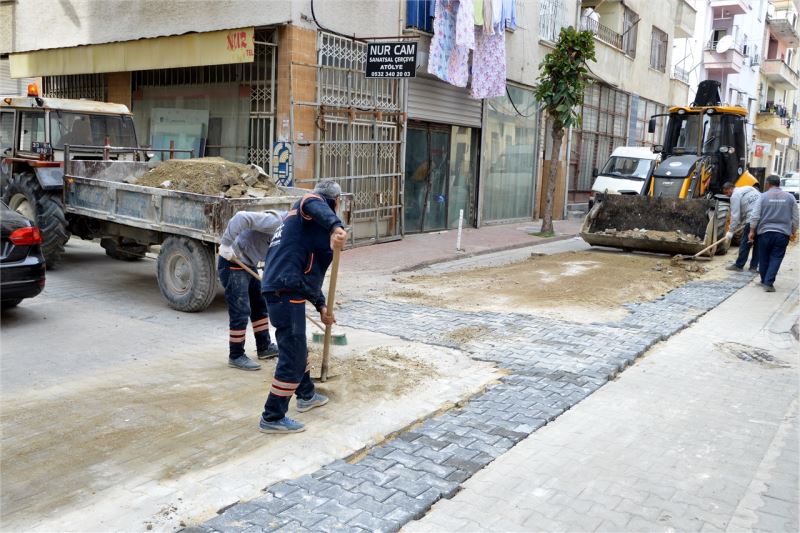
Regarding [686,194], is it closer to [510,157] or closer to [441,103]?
[441,103]

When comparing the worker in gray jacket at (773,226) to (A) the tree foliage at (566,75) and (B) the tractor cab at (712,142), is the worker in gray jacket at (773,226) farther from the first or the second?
(A) the tree foliage at (566,75)

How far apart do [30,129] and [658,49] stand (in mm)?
27389

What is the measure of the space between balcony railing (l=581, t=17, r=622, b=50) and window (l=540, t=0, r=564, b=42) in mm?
2016

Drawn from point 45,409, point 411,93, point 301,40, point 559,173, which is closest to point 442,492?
point 45,409

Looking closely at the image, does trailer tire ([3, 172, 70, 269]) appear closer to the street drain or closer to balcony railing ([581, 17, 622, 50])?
the street drain

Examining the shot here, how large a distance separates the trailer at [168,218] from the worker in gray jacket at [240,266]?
1.38 meters

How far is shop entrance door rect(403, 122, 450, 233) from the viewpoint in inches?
641

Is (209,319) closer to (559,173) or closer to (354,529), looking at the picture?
(354,529)

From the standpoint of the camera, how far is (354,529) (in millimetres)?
3549

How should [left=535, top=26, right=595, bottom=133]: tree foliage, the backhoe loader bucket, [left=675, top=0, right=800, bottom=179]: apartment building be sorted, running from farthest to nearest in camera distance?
1. [left=675, top=0, right=800, bottom=179]: apartment building
2. [left=535, top=26, right=595, bottom=133]: tree foliage
3. the backhoe loader bucket

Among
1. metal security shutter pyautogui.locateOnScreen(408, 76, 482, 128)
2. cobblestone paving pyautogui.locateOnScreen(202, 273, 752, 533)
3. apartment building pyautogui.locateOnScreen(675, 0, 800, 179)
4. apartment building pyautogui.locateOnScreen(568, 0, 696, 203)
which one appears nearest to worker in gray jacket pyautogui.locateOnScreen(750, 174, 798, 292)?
cobblestone paving pyautogui.locateOnScreen(202, 273, 752, 533)

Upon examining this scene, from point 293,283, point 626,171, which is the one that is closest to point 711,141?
point 626,171

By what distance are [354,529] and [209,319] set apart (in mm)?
4874

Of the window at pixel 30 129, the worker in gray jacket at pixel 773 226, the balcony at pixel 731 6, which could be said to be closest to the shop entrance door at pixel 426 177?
the worker in gray jacket at pixel 773 226
